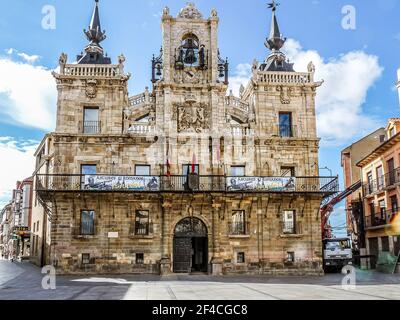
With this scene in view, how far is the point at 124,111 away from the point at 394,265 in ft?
67.3

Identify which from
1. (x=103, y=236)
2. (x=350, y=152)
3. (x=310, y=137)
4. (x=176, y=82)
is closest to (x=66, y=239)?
(x=103, y=236)

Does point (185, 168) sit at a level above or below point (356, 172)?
below

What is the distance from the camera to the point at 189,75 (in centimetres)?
2947

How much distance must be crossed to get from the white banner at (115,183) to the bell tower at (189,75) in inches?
161

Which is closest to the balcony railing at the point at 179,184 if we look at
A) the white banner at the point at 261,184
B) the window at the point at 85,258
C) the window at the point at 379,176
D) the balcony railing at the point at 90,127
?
the white banner at the point at 261,184

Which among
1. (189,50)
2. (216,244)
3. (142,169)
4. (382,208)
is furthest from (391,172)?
(142,169)

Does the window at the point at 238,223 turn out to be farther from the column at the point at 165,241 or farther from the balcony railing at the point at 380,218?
the balcony railing at the point at 380,218

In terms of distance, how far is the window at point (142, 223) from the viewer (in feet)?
88.9

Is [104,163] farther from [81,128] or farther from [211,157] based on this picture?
[211,157]

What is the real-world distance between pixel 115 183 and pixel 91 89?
6.98m

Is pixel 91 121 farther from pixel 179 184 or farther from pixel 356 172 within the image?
pixel 356 172

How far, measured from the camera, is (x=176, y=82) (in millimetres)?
29203

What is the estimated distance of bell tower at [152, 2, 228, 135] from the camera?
94.0 feet

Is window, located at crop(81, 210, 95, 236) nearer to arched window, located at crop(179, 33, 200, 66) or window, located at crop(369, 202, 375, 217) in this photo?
arched window, located at crop(179, 33, 200, 66)
